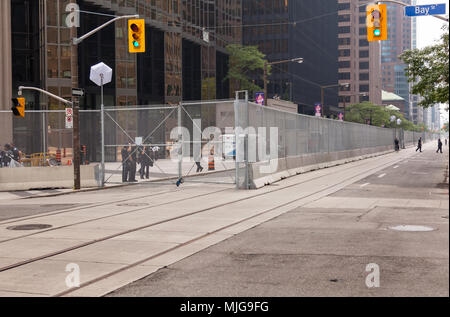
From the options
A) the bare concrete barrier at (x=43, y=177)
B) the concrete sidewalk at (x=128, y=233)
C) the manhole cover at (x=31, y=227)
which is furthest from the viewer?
the bare concrete barrier at (x=43, y=177)

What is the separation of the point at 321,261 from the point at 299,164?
2323 cm

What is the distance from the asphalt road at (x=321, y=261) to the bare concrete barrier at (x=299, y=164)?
8402 mm

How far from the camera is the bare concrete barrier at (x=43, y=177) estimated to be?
23203mm

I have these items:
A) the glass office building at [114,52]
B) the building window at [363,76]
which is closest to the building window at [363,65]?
the building window at [363,76]

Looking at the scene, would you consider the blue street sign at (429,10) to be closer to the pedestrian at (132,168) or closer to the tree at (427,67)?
the tree at (427,67)

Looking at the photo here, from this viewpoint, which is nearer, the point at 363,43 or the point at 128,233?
the point at 128,233

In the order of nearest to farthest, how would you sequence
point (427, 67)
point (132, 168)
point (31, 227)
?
point (31, 227) < point (132, 168) < point (427, 67)

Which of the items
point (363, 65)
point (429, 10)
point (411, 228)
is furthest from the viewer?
point (363, 65)

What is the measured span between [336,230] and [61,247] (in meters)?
5.20

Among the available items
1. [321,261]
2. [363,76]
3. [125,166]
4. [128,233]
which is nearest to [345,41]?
[363,76]

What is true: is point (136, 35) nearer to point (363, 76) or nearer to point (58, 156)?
point (58, 156)

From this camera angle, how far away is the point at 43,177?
23547 mm

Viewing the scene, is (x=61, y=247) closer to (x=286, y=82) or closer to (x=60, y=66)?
(x=60, y=66)
